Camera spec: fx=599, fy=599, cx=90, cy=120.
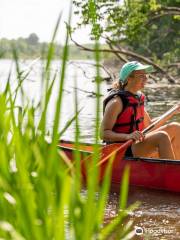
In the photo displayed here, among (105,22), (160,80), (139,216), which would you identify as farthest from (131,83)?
(160,80)

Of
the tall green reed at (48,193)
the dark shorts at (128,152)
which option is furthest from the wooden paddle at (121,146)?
the tall green reed at (48,193)

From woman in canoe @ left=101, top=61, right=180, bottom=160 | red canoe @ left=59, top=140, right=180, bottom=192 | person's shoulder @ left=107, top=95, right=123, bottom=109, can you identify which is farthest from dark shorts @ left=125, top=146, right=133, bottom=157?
person's shoulder @ left=107, top=95, right=123, bottom=109

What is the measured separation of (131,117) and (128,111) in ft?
0.28

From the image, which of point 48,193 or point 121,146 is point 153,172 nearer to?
point 121,146

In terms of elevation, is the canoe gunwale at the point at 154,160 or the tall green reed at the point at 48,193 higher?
the canoe gunwale at the point at 154,160

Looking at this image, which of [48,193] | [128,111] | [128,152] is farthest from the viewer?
[128,152]

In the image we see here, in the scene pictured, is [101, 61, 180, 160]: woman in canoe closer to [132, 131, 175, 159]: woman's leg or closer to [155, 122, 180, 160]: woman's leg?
[132, 131, 175, 159]: woman's leg

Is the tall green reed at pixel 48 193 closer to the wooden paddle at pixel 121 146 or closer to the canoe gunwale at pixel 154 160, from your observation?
the wooden paddle at pixel 121 146

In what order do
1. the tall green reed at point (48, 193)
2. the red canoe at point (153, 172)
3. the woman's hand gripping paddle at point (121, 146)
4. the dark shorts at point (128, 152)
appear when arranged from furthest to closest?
the dark shorts at point (128, 152) < the red canoe at point (153, 172) < the woman's hand gripping paddle at point (121, 146) < the tall green reed at point (48, 193)

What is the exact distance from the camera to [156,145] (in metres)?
6.39

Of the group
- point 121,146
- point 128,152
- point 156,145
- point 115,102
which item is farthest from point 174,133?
point 121,146

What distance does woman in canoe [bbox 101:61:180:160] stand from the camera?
6.20 m

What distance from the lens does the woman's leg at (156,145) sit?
632 centimetres

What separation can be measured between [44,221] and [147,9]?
21.4 metres
